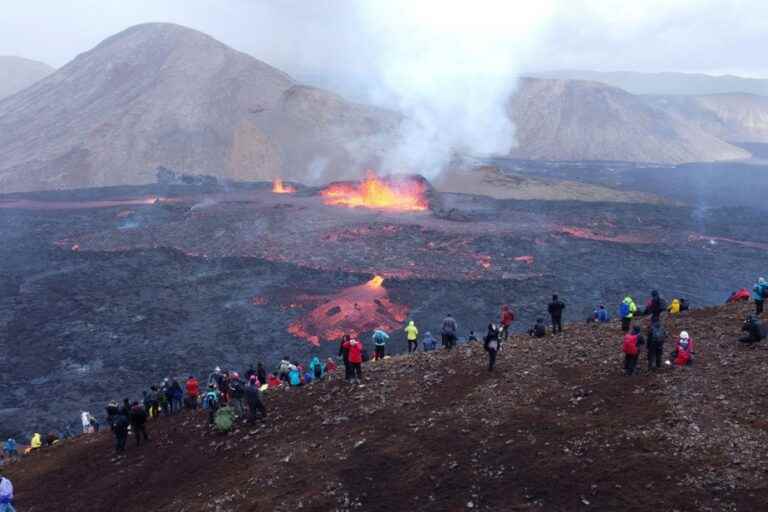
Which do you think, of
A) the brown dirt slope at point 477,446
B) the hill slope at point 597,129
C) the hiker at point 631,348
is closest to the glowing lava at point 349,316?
the brown dirt slope at point 477,446

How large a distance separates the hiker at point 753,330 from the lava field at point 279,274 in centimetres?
1928

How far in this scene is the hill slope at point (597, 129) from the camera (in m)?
146

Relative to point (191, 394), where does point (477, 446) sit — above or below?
above

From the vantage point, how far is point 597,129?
493 ft

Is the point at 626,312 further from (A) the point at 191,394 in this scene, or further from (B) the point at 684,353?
(A) the point at 191,394

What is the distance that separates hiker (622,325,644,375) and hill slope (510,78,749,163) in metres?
134

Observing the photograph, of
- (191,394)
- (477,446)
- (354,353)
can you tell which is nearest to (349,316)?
(191,394)

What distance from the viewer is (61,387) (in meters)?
30.1

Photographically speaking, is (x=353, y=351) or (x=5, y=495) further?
(x=353, y=351)

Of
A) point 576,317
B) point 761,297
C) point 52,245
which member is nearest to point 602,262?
point 576,317

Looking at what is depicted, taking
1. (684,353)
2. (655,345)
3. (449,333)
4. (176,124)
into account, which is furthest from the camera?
(176,124)

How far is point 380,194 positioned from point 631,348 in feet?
196

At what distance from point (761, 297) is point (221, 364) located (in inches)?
981

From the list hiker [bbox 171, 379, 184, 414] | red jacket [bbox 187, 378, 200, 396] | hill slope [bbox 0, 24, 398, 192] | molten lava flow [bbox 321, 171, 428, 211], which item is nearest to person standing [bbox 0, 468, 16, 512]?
red jacket [bbox 187, 378, 200, 396]
